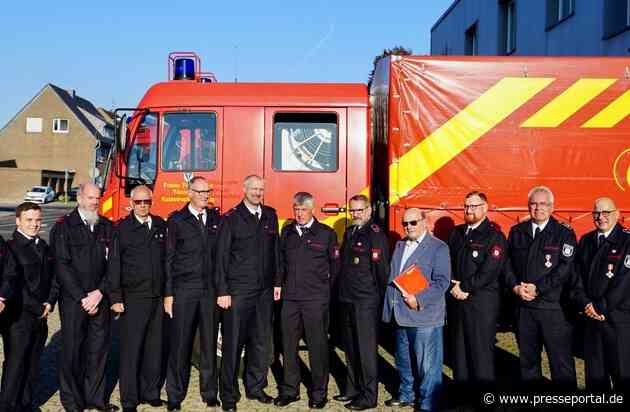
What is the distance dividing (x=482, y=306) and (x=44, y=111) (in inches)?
2179

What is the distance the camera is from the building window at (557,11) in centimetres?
1265

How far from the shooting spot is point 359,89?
252 inches

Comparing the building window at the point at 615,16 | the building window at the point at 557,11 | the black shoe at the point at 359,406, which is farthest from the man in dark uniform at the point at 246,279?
the building window at the point at 557,11

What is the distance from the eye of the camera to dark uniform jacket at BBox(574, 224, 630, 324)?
4625mm

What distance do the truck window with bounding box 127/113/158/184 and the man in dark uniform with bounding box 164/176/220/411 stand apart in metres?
1.27

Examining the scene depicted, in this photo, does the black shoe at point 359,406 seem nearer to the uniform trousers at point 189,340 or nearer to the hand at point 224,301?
the uniform trousers at point 189,340

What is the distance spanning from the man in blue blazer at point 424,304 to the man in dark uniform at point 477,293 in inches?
7.2

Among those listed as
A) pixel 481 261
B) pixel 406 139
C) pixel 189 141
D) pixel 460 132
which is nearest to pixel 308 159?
pixel 406 139

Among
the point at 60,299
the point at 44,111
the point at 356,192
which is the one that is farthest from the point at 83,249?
the point at 44,111

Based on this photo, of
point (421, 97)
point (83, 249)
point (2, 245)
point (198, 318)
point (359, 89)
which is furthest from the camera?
point (359, 89)

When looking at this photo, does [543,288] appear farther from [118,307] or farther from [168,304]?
[118,307]

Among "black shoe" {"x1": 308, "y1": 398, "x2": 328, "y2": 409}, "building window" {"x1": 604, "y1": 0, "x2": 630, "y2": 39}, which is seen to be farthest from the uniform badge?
"building window" {"x1": 604, "y1": 0, "x2": 630, "y2": 39}

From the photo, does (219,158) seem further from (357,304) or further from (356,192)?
(357,304)

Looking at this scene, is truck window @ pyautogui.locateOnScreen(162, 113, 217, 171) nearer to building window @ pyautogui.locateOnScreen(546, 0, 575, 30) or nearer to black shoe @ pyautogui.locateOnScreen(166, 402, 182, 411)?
black shoe @ pyautogui.locateOnScreen(166, 402, 182, 411)
